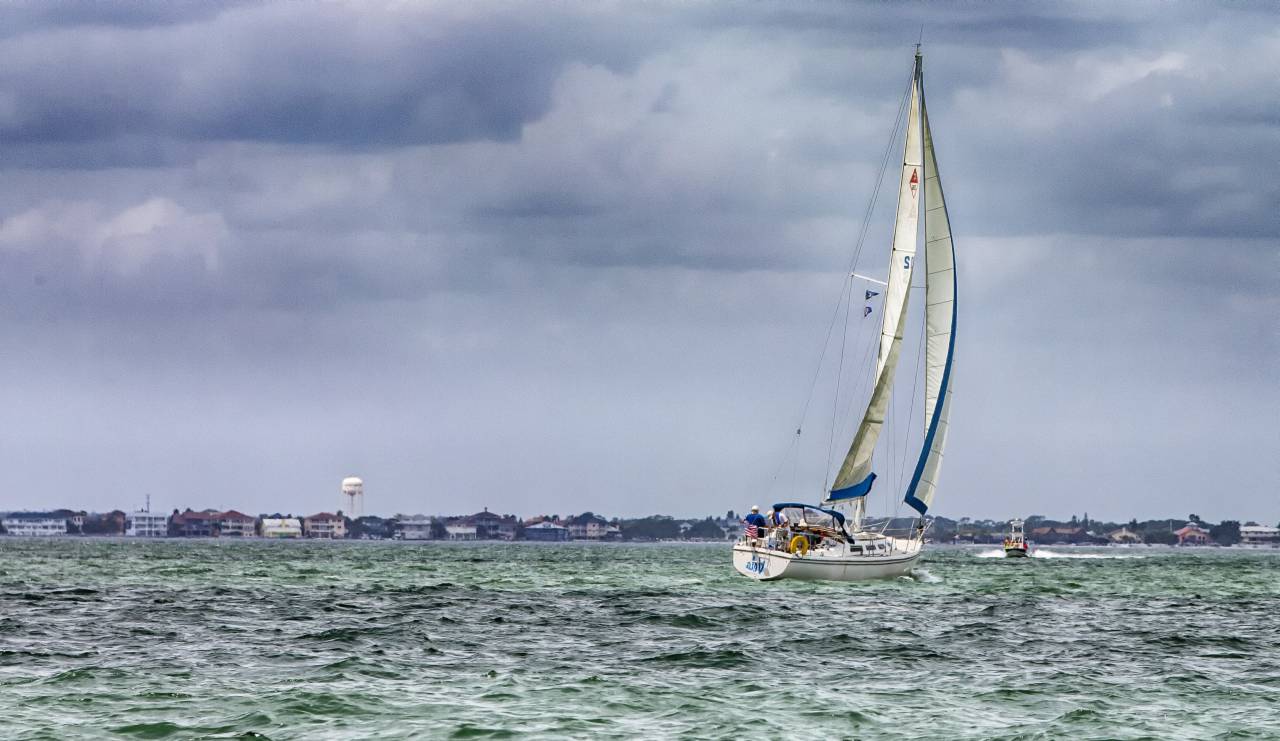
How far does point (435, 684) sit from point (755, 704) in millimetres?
6125

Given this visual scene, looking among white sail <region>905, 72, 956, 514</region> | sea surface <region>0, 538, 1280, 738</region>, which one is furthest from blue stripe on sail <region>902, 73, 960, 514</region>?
sea surface <region>0, 538, 1280, 738</region>

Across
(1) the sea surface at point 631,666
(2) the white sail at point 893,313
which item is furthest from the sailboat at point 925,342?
(1) the sea surface at point 631,666

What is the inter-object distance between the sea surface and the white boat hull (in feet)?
20.6

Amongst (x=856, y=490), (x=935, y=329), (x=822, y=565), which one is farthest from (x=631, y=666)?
(x=935, y=329)

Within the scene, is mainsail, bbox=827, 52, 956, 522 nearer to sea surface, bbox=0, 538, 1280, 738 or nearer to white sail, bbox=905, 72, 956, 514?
white sail, bbox=905, 72, 956, 514

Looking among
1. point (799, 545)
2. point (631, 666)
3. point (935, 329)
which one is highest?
point (935, 329)

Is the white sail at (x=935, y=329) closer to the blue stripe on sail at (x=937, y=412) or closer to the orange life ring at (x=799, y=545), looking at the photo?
the blue stripe on sail at (x=937, y=412)

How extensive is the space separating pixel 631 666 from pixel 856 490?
41.8 meters

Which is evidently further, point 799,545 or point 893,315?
point 893,315

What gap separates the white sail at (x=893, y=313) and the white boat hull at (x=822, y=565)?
4.99 m

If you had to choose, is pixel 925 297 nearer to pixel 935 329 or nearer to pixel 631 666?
pixel 935 329

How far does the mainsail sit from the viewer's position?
76500 millimetres

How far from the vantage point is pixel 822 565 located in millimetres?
66375

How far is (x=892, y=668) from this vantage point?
34.6 m
